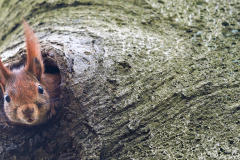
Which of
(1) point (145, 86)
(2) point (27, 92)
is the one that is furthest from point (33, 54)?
(1) point (145, 86)

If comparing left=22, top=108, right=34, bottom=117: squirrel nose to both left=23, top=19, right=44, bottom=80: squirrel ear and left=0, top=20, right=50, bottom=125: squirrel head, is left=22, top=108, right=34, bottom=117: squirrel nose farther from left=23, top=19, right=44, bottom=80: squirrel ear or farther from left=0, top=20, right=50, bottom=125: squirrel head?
left=23, top=19, right=44, bottom=80: squirrel ear

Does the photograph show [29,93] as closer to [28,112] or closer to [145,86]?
[28,112]

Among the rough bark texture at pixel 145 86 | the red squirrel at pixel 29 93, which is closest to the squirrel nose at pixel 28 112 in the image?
the red squirrel at pixel 29 93

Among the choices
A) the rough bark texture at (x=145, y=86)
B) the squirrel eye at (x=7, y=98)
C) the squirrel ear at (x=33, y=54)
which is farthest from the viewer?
the squirrel eye at (x=7, y=98)

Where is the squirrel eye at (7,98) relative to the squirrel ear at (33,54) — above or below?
below

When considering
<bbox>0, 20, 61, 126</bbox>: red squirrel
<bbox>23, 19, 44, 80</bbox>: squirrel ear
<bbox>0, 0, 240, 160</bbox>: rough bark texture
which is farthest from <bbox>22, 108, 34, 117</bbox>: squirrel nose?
<bbox>23, 19, 44, 80</bbox>: squirrel ear

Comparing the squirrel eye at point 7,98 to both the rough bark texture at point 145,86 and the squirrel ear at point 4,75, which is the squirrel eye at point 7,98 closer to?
the squirrel ear at point 4,75

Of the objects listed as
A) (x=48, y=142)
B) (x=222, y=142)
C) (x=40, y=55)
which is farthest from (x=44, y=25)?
(x=222, y=142)
